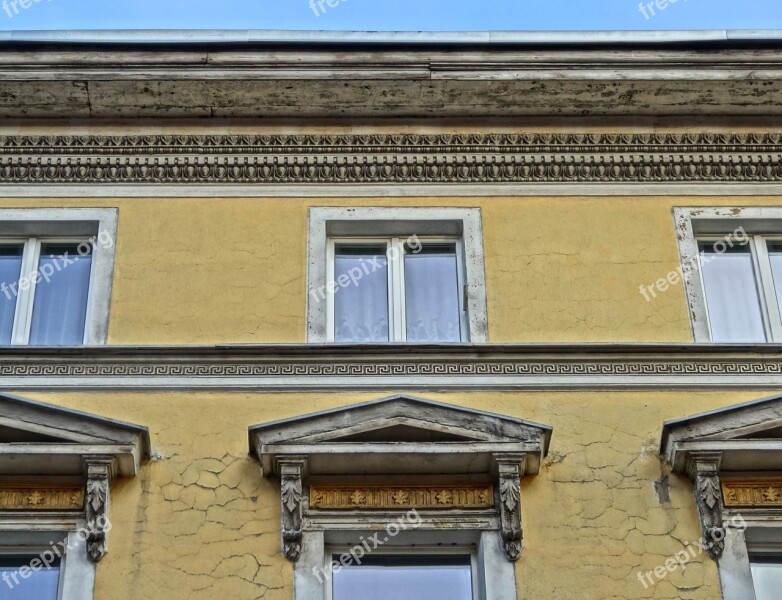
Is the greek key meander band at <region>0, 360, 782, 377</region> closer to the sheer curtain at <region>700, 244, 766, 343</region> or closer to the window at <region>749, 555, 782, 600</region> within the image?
the sheer curtain at <region>700, 244, 766, 343</region>

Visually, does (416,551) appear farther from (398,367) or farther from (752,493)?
(752,493)

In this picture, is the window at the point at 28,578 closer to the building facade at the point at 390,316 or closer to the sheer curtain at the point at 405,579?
the building facade at the point at 390,316

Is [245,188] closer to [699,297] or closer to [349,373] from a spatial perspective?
[349,373]

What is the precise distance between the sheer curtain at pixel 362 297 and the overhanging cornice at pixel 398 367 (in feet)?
1.70

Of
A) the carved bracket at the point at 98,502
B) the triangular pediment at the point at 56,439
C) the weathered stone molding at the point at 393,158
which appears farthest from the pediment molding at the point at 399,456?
the weathered stone molding at the point at 393,158

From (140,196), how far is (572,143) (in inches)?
→ 145

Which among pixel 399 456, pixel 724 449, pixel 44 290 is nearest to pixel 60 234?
pixel 44 290

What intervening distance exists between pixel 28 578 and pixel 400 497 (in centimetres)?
263

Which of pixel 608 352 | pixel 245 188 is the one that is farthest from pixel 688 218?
pixel 245 188

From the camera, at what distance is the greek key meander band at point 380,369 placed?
450 inches

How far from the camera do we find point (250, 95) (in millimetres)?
12938

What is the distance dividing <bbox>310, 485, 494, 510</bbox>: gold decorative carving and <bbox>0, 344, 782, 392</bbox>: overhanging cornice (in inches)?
36.2

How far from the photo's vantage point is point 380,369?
11.5 meters

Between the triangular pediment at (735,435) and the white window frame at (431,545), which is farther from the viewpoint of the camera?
the triangular pediment at (735,435)
